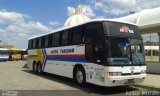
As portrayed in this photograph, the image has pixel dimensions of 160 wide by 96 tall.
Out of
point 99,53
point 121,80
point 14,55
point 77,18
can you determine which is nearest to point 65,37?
point 99,53

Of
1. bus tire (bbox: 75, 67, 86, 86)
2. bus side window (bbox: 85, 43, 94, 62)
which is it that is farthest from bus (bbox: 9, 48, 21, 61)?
bus side window (bbox: 85, 43, 94, 62)

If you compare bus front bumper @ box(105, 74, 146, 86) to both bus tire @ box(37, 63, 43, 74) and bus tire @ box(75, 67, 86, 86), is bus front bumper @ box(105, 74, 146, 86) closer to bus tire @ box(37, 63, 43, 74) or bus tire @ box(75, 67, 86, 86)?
bus tire @ box(75, 67, 86, 86)

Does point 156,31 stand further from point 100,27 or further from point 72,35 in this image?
point 100,27

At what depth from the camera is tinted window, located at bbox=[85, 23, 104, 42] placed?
1134 cm

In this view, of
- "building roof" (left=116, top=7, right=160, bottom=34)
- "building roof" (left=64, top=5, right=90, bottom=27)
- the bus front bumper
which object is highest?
"building roof" (left=64, top=5, right=90, bottom=27)

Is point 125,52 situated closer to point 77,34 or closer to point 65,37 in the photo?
point 77,34

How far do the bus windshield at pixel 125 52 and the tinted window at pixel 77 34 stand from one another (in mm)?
2463

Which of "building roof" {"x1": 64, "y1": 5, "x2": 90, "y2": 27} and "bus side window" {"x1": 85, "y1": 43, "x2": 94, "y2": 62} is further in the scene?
"building roof" {"x1": 64, "y1": 5, "x2": 90, "y2": 27}

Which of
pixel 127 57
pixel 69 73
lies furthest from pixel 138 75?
pixel 69 73

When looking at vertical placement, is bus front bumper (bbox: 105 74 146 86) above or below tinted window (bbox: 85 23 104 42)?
below

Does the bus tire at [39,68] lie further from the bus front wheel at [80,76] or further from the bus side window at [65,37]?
the bus front wheel at [80,76]

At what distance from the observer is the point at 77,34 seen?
13.5 m

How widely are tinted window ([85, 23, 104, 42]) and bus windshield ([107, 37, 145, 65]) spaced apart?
59 cm

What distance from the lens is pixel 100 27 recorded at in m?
11.4
